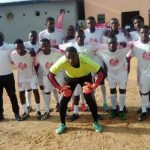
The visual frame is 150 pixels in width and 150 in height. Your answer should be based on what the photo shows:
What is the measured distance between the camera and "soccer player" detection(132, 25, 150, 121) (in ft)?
24.3

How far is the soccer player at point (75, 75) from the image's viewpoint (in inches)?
269

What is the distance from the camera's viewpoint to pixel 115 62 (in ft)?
25.1

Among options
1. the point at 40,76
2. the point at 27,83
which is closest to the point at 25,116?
the point at 27,83

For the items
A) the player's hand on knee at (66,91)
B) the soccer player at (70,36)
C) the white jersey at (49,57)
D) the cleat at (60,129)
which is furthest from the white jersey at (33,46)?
the cleat at (60,129)

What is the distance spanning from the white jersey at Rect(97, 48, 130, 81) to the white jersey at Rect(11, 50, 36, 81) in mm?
1565

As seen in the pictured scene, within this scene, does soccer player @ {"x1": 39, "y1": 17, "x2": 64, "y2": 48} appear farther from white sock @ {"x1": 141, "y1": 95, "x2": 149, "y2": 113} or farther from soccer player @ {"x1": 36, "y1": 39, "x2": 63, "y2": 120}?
white sock @ {"x1": 141, "y1": 95, "x2": 149, "y2": 113}

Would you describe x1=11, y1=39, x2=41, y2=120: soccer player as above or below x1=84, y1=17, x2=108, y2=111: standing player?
below

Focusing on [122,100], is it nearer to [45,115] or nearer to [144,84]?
[144,84]

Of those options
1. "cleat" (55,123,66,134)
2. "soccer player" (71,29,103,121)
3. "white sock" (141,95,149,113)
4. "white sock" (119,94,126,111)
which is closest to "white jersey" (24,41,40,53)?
"soccer player" (71,29,103,121)

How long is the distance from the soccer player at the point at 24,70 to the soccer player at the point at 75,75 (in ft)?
3.80

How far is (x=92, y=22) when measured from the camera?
8.22 meters

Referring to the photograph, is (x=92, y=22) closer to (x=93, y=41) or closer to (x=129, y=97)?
(x=93, y=41)

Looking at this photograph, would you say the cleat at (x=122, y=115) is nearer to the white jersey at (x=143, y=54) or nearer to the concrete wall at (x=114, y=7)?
the white jersey at (x=143, y=54)

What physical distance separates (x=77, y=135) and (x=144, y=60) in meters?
2.04
